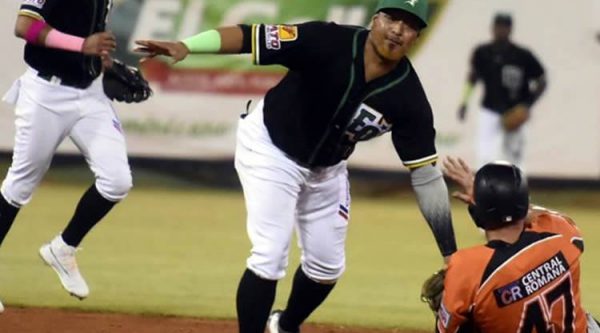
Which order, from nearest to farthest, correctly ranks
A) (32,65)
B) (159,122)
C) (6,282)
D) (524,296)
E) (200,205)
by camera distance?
(524,296)
(32,65)
(6,282)
(200,205)
(159,122)

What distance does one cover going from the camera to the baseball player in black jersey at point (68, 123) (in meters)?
6.98

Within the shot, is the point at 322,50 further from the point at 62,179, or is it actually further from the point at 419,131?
the point at 62,179

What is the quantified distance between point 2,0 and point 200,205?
290 centimetres

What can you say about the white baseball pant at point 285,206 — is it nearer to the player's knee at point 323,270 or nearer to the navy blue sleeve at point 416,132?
the player's knee at point 323,270

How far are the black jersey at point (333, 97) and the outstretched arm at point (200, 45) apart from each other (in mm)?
62

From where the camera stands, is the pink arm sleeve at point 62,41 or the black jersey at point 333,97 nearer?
the black jersey at point 333,97

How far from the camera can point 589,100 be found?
506 inches

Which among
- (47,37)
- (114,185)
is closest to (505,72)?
(114,185)

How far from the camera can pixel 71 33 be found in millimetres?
6961

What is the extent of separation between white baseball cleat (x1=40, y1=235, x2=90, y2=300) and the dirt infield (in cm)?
17

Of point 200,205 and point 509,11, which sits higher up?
point 509,11

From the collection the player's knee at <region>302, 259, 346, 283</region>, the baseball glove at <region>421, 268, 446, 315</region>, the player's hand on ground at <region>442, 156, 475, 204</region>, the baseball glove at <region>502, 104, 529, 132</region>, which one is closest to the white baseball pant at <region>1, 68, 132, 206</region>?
the player's knee at <region>302, 259, 346, 283</region>

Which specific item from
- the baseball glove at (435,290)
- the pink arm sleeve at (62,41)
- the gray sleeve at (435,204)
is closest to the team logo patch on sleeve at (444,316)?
the baseball glove at (435,290)

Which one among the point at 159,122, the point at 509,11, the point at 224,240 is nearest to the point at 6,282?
the point at 224,240
